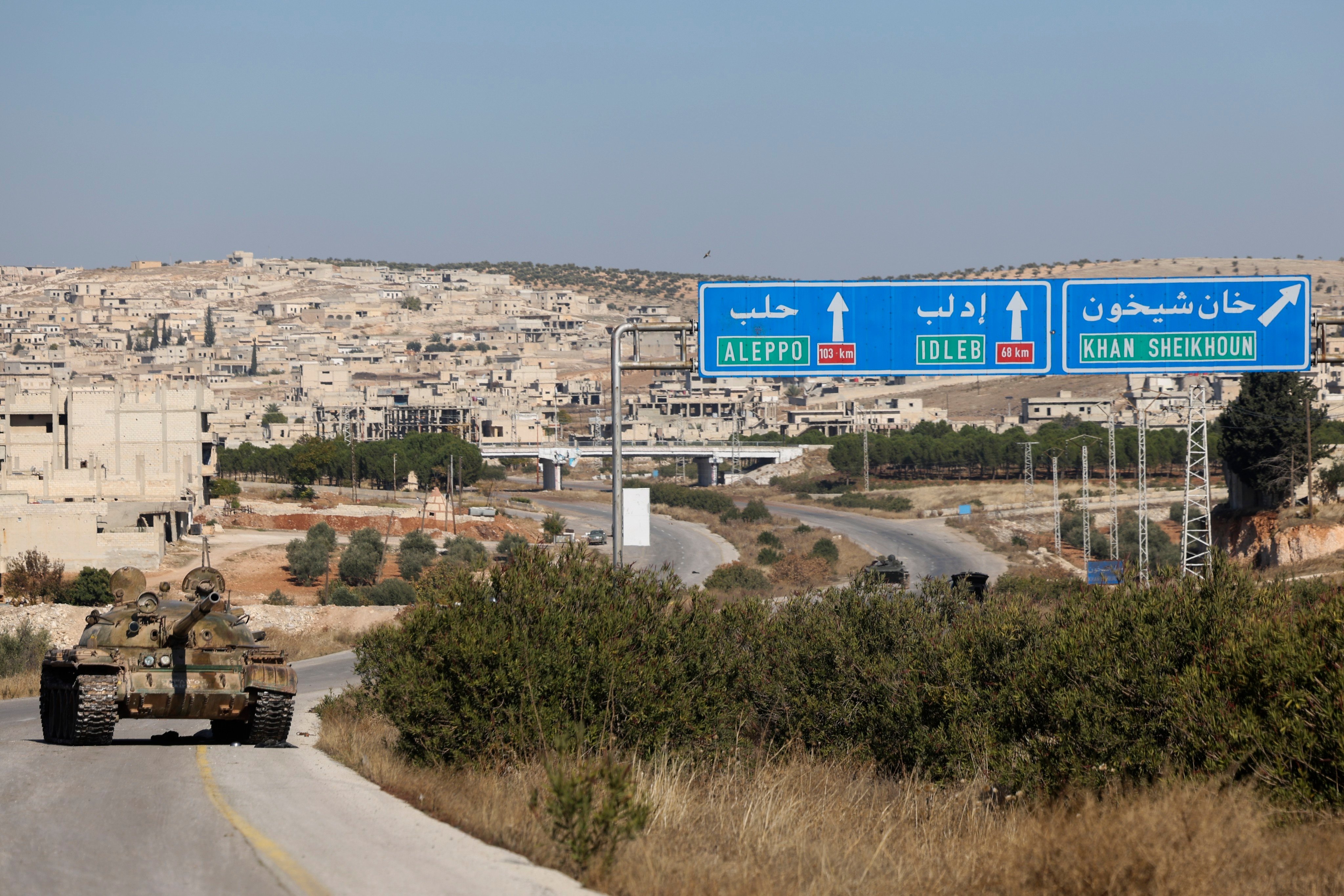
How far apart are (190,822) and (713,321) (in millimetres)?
10434

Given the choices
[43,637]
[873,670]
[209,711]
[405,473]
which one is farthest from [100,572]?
[405,473]

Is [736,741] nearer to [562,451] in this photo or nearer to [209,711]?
[209,711]

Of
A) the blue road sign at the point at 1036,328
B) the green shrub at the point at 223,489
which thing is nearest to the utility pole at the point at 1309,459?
the blue road sign at the point at 1036,328

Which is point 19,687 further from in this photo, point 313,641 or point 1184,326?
point 1184,326

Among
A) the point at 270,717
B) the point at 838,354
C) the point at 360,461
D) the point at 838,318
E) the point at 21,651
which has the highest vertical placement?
Answer: the point at 838,318

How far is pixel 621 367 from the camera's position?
58.2ft

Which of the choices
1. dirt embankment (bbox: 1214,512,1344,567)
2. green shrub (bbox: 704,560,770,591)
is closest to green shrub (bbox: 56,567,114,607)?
green shrub (bbox: 704,560,770,591)

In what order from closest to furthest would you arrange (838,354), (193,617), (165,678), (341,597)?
(193,617), (165,678), (838,354), (341,597)

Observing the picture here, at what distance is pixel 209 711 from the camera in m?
17.5

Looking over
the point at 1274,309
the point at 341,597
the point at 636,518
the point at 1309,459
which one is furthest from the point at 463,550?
the point at 1274,309

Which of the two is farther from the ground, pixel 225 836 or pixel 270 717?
pixel 225 836

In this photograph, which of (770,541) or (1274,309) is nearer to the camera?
(1274,309)

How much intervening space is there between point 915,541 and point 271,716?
69769 millimetres

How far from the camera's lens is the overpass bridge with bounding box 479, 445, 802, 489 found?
13362 centimetres
